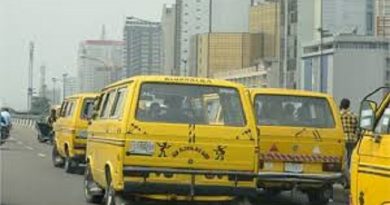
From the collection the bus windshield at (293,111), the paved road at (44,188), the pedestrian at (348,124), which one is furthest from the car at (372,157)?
the pedestrian at (348,124)

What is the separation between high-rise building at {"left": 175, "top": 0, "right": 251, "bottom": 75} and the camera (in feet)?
242

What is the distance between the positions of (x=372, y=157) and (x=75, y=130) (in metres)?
14.2

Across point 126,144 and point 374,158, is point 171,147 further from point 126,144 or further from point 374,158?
point 374,158

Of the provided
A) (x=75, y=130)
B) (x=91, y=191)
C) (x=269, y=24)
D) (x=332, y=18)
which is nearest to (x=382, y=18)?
(x=332, y=18)

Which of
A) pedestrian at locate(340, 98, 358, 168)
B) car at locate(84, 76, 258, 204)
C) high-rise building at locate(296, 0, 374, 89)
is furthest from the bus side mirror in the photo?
high-rise building at locate(296, 0, 374, 89)

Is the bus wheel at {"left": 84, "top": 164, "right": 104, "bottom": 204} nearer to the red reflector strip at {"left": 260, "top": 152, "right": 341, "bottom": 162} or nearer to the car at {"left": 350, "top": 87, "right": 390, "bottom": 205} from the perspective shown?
the red reflector strip at {"left": 260, "top": 152, "right": 341, "bottom": 162}

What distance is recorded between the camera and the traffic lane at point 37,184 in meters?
14.7

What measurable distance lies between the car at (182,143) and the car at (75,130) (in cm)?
900

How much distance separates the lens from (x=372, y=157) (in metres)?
7.27

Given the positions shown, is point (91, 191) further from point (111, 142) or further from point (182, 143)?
point (182, 143)

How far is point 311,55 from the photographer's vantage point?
10369cm

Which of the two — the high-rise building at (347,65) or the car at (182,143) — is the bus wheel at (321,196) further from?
the high-rise building at (347,65)

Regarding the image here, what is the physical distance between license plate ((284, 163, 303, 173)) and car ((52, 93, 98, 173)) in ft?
23.9

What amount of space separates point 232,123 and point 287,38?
321 feet
